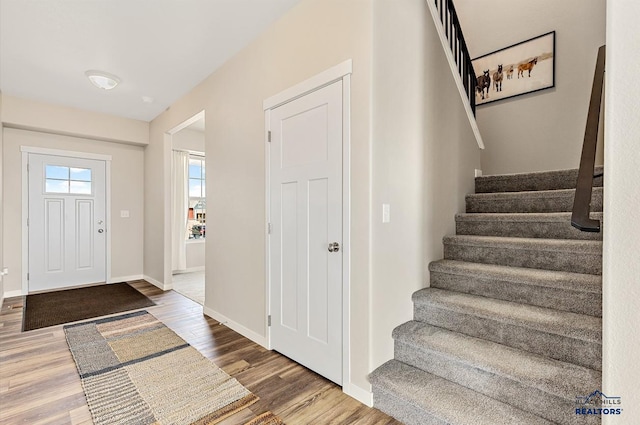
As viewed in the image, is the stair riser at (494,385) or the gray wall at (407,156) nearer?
the stair riser at (494,385)

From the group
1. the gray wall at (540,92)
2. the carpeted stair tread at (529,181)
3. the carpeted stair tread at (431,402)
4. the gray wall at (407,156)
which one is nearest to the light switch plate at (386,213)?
the gray wall at (407,156)

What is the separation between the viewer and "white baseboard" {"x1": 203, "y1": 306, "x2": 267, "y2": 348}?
2781 mm

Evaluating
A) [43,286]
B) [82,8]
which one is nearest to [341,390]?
[82,8]

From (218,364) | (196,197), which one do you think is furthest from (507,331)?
(196,197)

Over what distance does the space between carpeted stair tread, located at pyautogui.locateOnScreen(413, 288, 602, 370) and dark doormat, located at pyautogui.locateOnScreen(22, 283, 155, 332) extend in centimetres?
358

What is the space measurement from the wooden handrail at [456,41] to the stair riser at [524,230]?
1.24 meters

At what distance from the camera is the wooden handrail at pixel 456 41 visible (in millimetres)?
2718

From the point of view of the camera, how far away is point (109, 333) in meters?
3.02

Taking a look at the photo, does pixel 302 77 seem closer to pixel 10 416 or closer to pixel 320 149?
pixel 320 149

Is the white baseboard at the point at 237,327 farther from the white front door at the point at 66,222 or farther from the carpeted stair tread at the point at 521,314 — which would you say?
the white front door at the point at 66,222

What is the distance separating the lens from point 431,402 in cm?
165

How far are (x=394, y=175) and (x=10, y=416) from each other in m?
2.76

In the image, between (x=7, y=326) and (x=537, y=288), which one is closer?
(x=537, y=288)

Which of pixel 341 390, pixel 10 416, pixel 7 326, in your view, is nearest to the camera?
pixel 10 416
